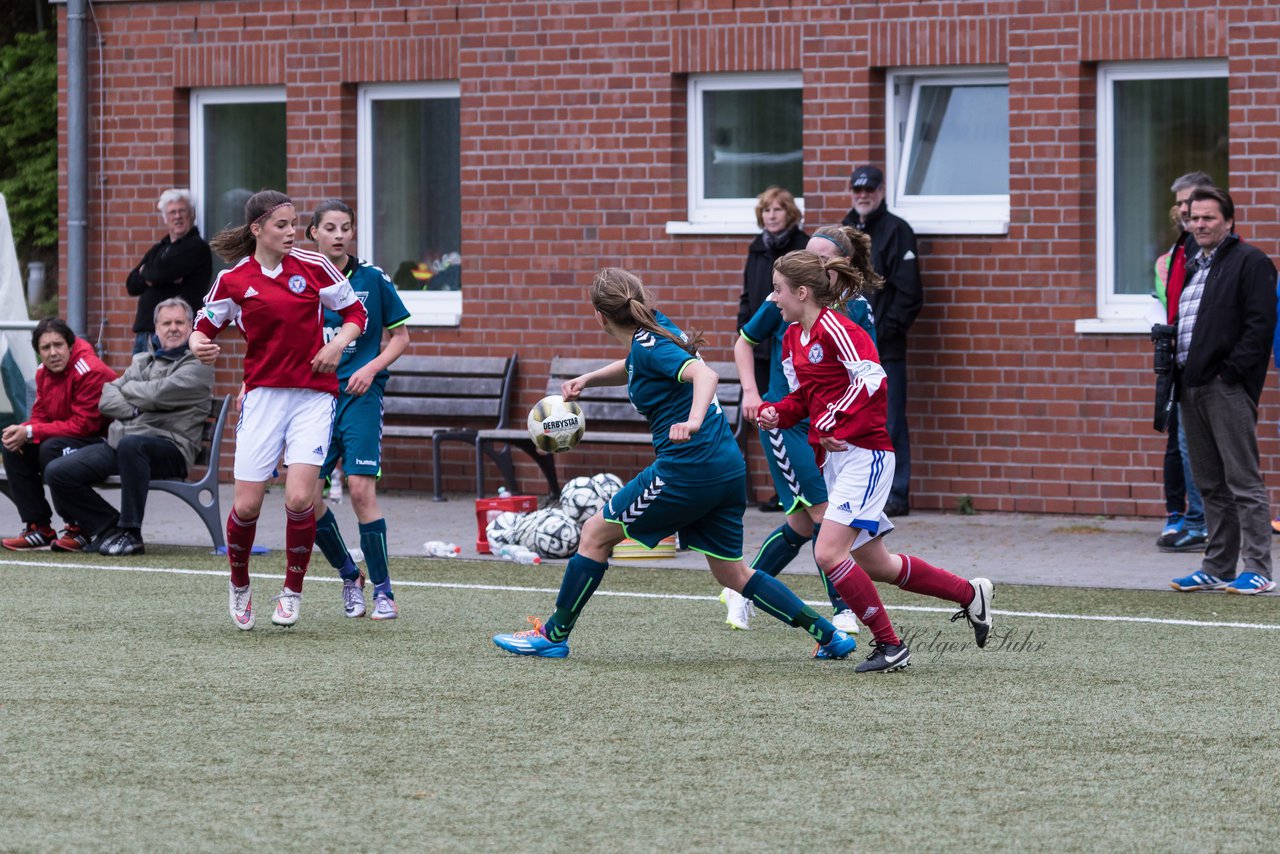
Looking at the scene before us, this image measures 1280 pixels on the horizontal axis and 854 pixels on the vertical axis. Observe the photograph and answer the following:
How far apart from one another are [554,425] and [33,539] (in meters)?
4.41

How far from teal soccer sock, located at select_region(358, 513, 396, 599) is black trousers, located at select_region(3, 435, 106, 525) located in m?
3.38

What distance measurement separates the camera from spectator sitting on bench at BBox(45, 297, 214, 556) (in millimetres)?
12047

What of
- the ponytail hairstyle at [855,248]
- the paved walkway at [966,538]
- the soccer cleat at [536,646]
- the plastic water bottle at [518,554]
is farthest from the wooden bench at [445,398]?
the ponytail hairstyle at [855,248]

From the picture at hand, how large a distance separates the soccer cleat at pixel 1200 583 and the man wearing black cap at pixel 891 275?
323 cm

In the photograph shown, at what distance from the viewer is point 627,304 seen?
316 inches

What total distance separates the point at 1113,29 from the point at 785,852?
9184 millimetres

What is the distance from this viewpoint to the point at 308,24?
15992mm

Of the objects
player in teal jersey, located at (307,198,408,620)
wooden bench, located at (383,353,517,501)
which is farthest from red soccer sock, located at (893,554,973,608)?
wooden bench, located at (383,353,517,501)

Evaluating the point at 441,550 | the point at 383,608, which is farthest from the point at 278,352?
the point at 441,550

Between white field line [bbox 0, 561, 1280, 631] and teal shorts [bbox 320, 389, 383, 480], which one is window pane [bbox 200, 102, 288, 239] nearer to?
white field line [bbox 0, 561, 1280, 631]

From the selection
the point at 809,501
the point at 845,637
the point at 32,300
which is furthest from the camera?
the point at 32,300

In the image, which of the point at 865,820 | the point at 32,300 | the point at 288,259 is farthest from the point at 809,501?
the point at 32,300

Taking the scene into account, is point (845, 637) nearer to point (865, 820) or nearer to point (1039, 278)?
point (865, 820)
